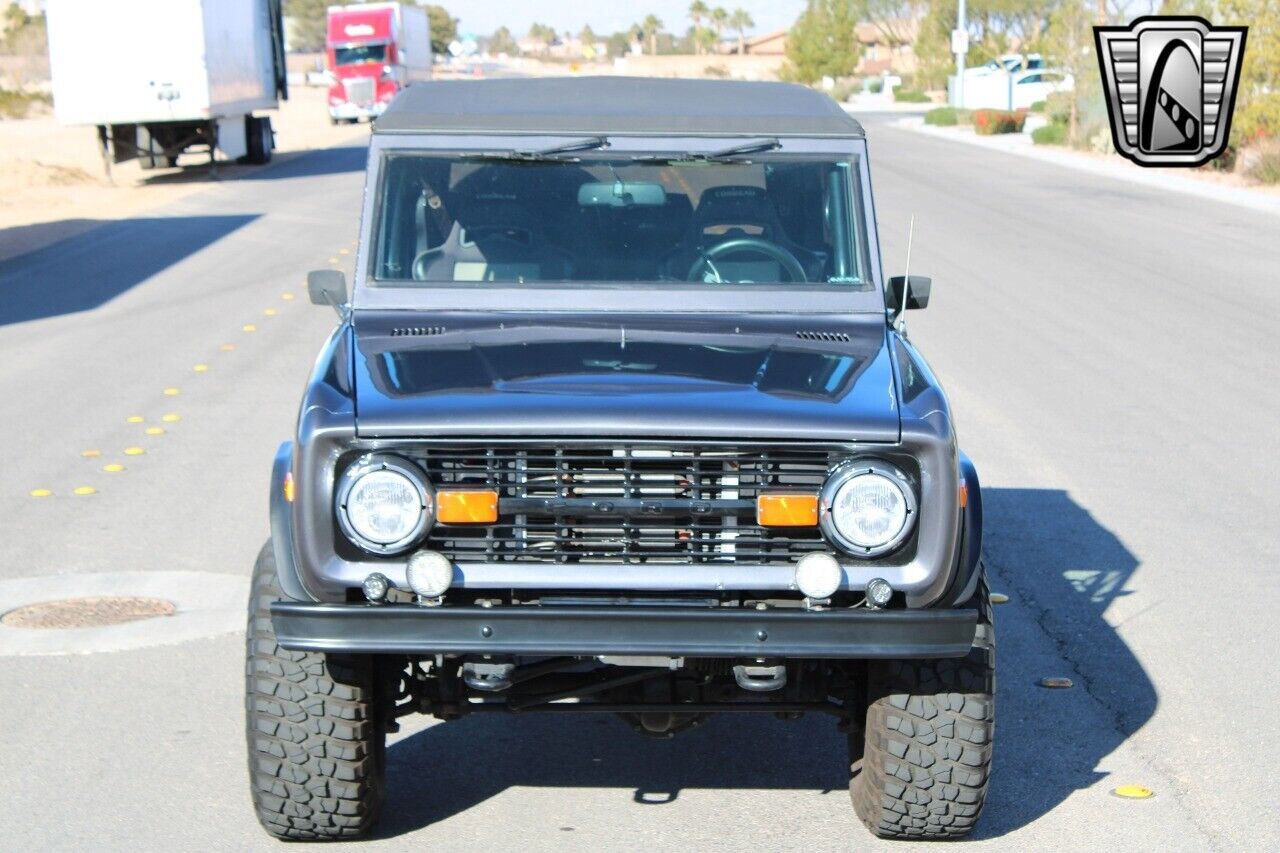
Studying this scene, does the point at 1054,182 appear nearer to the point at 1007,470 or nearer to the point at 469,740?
the point at 1007,470

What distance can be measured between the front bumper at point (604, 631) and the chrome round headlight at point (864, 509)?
0.60 feet

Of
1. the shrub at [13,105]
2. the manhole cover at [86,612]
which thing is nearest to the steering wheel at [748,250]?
the manhole cover at [86,612]

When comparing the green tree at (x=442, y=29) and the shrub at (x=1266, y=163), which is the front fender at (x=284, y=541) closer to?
the shrub at (x=1266, y=163)

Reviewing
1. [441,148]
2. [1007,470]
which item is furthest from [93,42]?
[441,148]

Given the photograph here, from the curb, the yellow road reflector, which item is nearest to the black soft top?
the yellow road reflector

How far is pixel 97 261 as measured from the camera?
66.9 ft

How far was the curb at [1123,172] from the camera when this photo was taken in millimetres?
29703

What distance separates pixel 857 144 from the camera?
5.75 metres

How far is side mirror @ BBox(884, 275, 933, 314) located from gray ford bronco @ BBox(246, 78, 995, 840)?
0.32 meters

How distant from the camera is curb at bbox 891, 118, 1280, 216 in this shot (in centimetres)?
2970

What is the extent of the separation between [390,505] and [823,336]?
61.9 inches

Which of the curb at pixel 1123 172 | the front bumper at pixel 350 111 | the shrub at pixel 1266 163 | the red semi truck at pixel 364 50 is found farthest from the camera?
the front bumper at pixel 350 111

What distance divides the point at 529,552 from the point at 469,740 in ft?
4.95

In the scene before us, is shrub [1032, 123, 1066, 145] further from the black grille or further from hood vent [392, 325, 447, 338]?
the black grille
